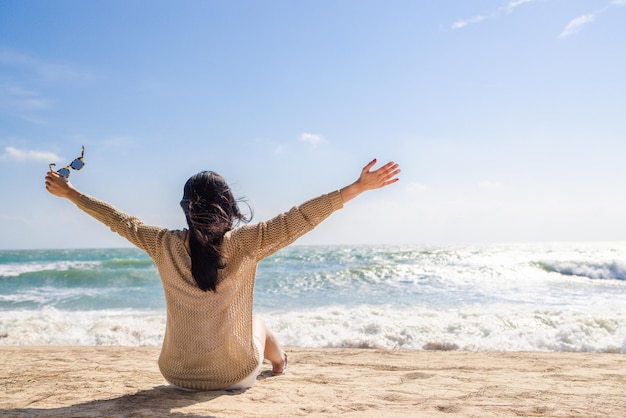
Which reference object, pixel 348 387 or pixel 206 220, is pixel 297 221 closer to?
pixel 206 220

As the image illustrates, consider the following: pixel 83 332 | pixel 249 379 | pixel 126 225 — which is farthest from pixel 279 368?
pixel 83 332

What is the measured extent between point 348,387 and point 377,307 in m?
7.41

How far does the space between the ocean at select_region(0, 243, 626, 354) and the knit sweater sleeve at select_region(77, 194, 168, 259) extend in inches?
171

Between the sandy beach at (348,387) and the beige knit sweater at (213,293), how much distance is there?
24 centimetres

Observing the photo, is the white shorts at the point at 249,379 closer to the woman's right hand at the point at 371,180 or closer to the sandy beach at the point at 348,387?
the sandy beach at the point at 348,387

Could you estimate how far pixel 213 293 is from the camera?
3.05 metres

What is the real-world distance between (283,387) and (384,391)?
2.64 feet

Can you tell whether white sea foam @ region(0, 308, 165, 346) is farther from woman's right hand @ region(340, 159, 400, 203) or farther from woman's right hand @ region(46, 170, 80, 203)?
woman's right hand @ region(340, 159, 400, 203)

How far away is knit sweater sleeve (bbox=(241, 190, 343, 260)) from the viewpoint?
284 cm

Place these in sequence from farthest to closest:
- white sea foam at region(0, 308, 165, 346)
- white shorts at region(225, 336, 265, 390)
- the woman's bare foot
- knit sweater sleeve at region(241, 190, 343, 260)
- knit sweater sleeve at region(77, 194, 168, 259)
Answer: white sea foam at region(0, 308, 165, 346) < the woman's bare foot < white shorts at region(225, 336, 265, 390) < knit sweater sleeve at region(77, 194, 168, 259) < knit sweater sleeve at region(241, 190, 343, 260)

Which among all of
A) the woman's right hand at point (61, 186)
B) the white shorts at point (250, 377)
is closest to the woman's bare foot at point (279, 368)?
the white shorts at point (250, 377)

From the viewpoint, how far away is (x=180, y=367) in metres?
3.33

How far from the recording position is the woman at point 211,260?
2.88m

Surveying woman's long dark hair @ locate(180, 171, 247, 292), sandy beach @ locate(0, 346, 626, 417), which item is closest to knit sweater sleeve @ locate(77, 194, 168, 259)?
woman's long dark hair @ locate(180, 171, 247, 292)
